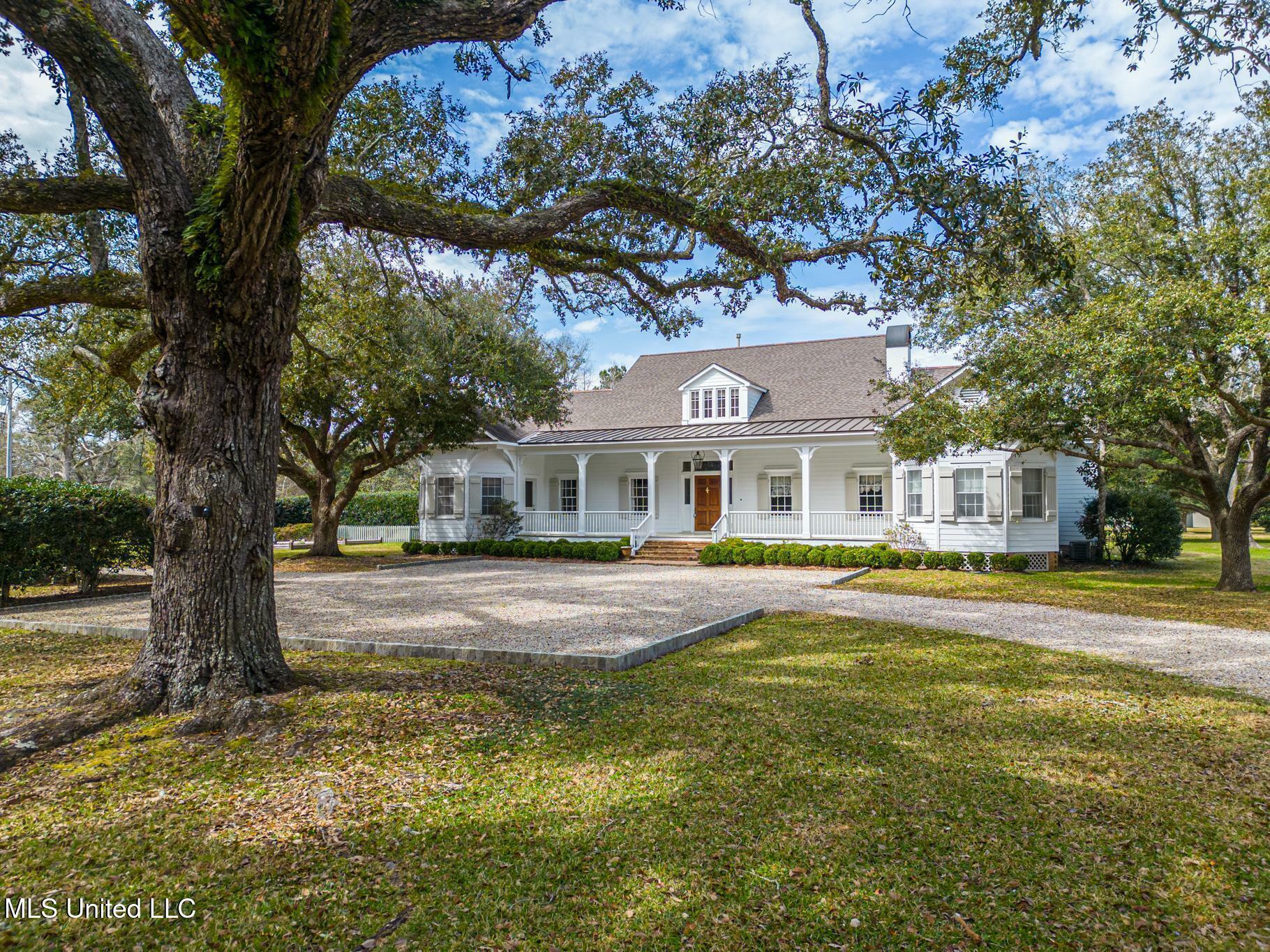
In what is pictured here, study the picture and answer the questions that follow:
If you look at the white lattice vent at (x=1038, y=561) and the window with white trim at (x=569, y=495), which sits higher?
the window with white trim at (x=569, y=495)

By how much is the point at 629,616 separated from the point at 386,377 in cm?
1033

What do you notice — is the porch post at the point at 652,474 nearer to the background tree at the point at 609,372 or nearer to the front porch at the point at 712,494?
the front porch at the point at 712,494

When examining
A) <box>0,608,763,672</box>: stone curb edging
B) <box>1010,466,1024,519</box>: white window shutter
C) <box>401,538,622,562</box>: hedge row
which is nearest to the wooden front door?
<box>401,538,622,562</box>: hedge row

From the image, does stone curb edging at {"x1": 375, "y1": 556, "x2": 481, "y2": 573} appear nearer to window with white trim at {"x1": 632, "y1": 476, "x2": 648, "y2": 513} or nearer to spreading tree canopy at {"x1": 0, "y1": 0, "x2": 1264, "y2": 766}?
window with white trim at {"x1": 632, "y1": 476, "x2": 648, "y2": 513}

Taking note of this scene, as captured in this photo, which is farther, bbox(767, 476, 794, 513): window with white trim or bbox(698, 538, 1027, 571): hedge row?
bbox(767, 476, 794, 513): window with white trim

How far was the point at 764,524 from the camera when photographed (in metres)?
20.2

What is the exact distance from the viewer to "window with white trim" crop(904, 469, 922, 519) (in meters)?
19.1

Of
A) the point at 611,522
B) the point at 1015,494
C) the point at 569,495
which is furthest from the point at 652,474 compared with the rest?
the point at 1015,494

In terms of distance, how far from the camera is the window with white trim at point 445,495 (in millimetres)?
24062

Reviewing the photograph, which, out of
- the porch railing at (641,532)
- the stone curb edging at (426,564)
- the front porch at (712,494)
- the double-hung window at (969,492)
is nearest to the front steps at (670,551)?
the porch railing at (641,532)

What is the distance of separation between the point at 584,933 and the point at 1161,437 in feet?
54.4

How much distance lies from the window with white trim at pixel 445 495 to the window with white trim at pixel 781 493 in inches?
439

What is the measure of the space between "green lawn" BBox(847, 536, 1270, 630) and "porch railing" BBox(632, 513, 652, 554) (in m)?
7.30

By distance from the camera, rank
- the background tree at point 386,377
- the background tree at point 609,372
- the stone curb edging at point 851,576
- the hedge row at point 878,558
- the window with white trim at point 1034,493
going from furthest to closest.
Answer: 1. the background tree at point 609,372
2. the window with white trim at point 1034,493
3. the hedge row at point 878,558
4. the background tree at point 386,377
5. the stone curb edging at point 851,576
